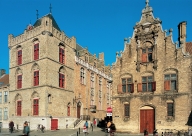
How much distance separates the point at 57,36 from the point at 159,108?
19120 mm

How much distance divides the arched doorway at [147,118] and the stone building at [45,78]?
13022mm

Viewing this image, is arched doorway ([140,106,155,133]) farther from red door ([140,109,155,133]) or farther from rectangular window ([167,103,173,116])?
rectangular window ([167,103,173,116])

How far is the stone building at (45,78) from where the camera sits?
29.9 metres

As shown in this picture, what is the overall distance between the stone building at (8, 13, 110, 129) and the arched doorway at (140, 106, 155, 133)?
13022mm

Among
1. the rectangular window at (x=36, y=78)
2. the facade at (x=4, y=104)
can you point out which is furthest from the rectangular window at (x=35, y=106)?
the facade at (x=4, y=104)

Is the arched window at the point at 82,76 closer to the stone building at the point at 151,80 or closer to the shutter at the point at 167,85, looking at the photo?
the stone building at the point at 151,80

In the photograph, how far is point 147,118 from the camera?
23.6 meters

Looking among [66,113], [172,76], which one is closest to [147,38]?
[172,76]

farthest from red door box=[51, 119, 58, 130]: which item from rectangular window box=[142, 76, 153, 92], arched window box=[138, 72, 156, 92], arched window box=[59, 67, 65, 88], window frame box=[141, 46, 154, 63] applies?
window frame box=[141, 46, 154, 63]

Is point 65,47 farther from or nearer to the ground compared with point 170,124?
farther from the ground

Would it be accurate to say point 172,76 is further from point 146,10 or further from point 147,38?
point 146,10

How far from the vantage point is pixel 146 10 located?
24.9 m

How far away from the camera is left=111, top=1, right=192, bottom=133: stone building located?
22.1m

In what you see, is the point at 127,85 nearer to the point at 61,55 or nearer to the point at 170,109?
the point at 170,109
